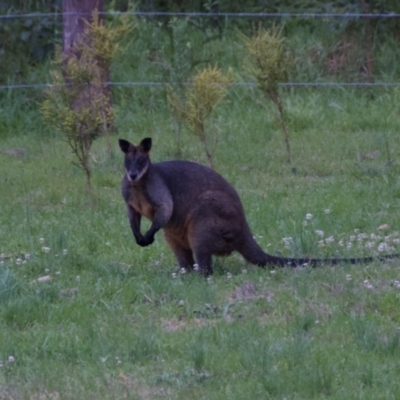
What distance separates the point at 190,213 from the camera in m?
6.55

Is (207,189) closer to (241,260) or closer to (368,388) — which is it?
(241,260)

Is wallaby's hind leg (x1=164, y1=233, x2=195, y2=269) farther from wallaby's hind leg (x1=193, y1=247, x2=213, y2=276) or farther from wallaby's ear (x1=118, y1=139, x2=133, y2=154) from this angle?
wallaby's ear (x1=118, y1=139, x2=133, y2=154)

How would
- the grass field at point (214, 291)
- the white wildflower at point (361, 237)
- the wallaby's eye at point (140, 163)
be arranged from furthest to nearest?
the white wildflower at point (361, 237)
the wallaby's eye at point (140, 163)
the grass field at point (214, 291)

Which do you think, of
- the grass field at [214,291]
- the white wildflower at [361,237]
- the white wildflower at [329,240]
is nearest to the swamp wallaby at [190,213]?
the grass field at [214,291]

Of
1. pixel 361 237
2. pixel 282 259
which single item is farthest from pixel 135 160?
pixel 361 237

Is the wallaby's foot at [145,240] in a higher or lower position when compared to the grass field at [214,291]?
higher

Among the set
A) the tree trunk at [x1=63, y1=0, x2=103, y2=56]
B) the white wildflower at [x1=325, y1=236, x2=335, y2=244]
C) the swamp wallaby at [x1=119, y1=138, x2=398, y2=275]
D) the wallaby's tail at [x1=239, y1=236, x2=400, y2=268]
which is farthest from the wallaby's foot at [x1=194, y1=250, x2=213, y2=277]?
the tree trunk at [x1=63, y1=0, x2=103, y2=56]

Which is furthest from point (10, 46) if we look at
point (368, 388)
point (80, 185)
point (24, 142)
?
point (368, 388)

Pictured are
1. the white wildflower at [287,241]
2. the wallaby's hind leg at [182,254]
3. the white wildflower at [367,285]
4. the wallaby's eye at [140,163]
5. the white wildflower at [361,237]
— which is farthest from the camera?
the white wildflower at [361,237]

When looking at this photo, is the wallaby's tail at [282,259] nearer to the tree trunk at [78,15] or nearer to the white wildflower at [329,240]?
the white wildflower at [329,240]

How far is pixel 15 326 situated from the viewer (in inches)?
217

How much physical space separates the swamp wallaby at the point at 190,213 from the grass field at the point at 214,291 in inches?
7.4

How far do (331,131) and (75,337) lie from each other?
661 centimetres

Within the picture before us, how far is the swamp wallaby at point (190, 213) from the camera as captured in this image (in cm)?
645
